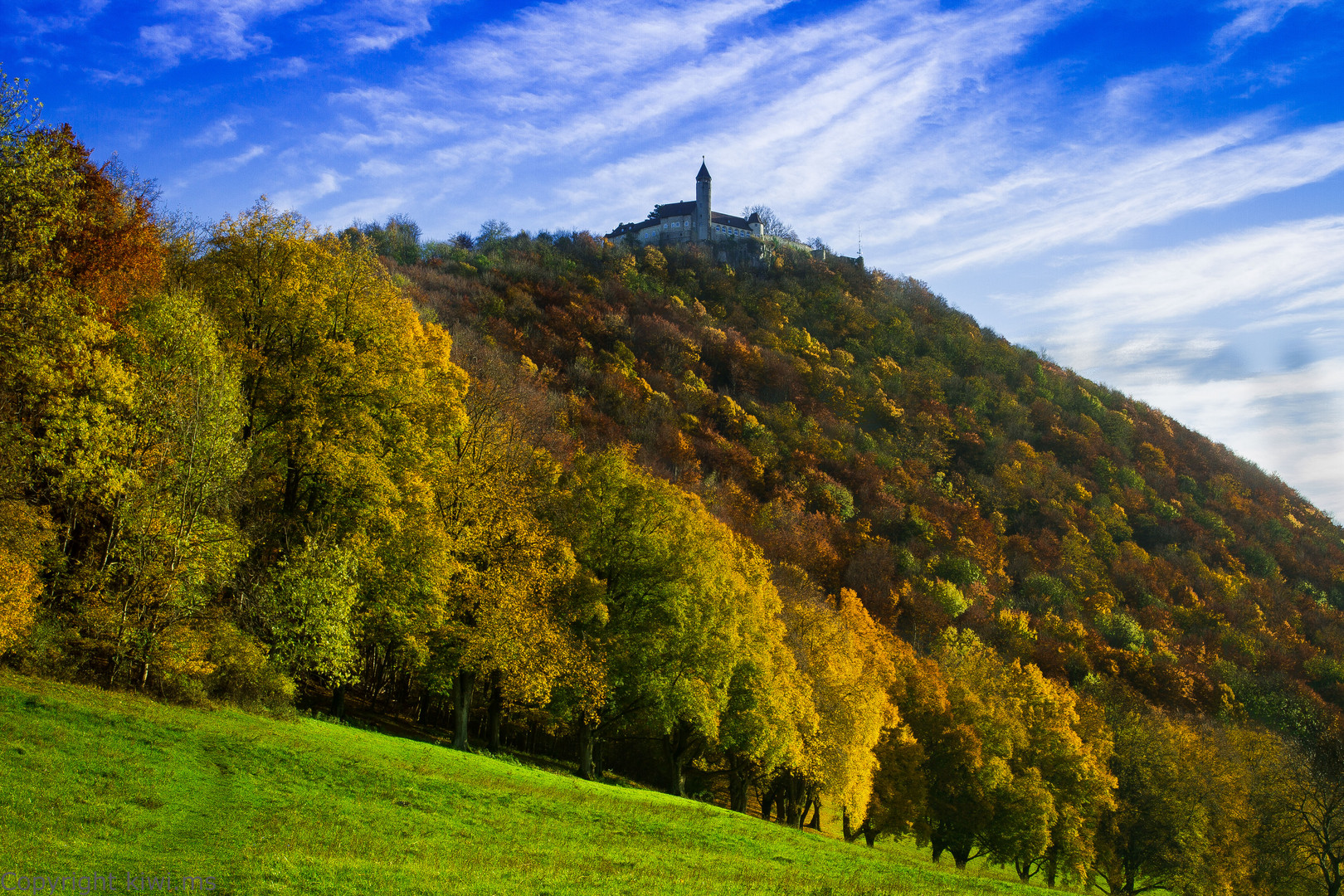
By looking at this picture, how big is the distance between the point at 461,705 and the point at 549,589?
604 centimetres

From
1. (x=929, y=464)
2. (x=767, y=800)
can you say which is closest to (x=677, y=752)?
(x=767, y=800)

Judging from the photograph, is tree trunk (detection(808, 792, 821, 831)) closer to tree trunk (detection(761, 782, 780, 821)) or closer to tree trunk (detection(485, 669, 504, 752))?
tree trunk (detection(761, 782, 780, 821))

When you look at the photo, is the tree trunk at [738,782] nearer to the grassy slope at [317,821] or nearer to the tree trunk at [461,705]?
the tree trunk at [461,705]

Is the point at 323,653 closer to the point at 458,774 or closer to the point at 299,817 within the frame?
the point at 458,774

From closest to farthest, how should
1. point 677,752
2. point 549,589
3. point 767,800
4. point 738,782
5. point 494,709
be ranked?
point 549,589 → point 494,709 → point 677,752 → point 738,782 → point 767,800

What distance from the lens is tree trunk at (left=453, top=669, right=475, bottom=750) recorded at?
34875 mm

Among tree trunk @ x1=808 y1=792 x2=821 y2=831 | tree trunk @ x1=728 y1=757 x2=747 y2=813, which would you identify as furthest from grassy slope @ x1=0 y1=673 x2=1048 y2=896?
tree trunk @ x1=808 y1=792 x2=821 y2=831

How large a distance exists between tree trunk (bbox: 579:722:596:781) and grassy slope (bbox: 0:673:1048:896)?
10.1 m

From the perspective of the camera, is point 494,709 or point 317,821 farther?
point 494,709

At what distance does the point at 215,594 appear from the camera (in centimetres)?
3116

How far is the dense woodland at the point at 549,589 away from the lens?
90.0ft

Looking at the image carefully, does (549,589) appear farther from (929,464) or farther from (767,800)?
(929,464)

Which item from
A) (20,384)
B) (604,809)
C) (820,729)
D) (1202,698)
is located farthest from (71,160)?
(1202,698)

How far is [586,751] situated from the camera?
3969 centimetres
